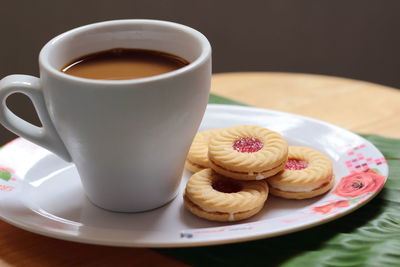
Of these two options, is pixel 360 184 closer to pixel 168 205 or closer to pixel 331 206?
pixel 331 206

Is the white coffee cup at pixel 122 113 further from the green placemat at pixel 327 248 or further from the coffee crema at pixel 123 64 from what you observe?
the green placemat at pixel 327 248

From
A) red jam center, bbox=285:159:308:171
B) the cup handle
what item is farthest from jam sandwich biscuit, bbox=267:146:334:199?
the cup handle

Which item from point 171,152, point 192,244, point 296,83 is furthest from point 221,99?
point 192,244

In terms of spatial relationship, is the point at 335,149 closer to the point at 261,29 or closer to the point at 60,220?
the point at 60,220

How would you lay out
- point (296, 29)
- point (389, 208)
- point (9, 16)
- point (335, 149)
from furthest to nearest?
1. point (296, 29)
2. point (9, 16)
3. point (335, 149)
4. point (389, 208)

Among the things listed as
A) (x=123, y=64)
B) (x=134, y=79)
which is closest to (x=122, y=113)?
(x=134, y=79)

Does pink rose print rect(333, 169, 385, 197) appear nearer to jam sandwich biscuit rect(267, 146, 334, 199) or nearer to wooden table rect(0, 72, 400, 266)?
jam sandwich biscuit rect(267, 146, 334, 199)
